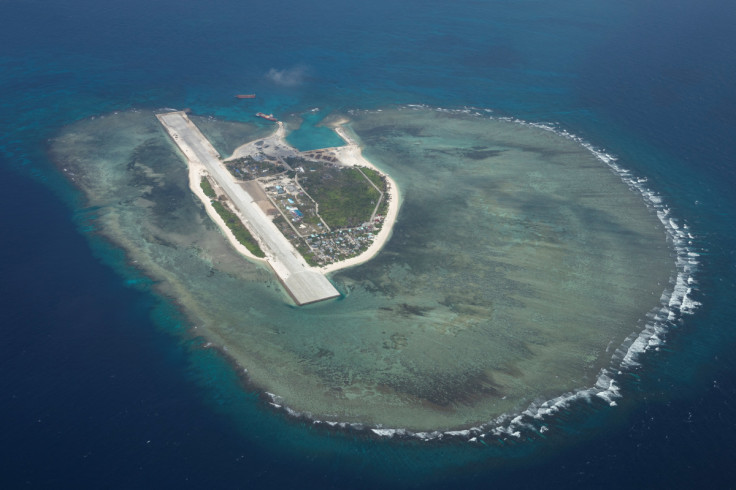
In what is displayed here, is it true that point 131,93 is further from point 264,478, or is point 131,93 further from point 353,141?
point 264,478

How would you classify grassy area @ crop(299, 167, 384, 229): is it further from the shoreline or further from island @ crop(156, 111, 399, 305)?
the shoreline

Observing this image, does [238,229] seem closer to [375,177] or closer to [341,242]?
[341,242]

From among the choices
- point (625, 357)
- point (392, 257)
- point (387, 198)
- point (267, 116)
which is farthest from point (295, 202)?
point (625, 357)

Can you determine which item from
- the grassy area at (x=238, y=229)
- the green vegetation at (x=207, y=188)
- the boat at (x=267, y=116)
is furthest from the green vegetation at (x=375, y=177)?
the boat at (x=267, y=116)

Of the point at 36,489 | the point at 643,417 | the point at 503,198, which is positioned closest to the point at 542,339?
the point at 643,417

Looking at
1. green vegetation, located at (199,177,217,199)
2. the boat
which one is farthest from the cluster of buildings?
the boat
